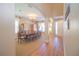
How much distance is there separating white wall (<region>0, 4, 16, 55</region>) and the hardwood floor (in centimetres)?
12

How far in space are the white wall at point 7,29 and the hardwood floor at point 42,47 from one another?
0.12m

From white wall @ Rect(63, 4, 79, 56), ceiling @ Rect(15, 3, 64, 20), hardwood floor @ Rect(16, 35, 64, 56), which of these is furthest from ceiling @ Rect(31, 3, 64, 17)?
hardwood floor @ Rect(16, 35, 64, 56)

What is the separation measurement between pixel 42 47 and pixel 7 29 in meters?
0.58

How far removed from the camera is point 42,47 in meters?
1.39

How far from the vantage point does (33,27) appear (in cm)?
140

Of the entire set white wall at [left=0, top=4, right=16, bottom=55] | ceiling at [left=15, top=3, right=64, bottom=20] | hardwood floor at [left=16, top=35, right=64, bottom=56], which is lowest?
hardwood floor at [left=16, top=35, right=64, bottom=56]

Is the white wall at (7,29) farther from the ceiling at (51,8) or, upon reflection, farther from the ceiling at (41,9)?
the ceiling at (51,8)

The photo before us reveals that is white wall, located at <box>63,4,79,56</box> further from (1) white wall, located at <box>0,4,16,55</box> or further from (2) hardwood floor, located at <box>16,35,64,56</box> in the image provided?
(1) white wall, located at <box>0,4,16,55</box>

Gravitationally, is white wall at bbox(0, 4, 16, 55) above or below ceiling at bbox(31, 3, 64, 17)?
below

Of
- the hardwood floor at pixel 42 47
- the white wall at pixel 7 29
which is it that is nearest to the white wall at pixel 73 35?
the hardwood floor at pixel 42 47

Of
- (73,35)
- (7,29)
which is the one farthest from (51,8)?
(7,29)

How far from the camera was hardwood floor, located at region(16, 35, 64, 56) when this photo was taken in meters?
1.39

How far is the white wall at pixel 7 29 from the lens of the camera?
139 cm

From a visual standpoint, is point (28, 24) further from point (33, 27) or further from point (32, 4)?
point (32, 4)
